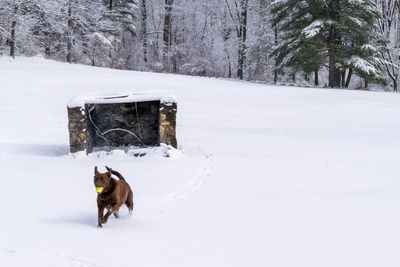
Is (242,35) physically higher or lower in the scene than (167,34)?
lower

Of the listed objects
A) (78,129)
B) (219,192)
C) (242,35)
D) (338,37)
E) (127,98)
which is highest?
(242,35)

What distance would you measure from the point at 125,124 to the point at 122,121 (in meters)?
0.10

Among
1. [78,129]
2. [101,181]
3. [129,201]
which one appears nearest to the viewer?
[101,181]

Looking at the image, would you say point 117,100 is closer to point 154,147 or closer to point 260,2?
point 154,147

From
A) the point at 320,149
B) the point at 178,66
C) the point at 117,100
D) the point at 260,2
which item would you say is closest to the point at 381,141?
the point at 320,149

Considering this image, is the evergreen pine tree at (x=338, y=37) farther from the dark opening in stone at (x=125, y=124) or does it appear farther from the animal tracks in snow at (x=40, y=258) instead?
the animal tracks in snow at (x=40, y=258)

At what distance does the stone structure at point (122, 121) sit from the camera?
8.67 meters

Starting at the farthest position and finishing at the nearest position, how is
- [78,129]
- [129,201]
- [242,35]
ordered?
[242,35] → [78,129] → [129,201]

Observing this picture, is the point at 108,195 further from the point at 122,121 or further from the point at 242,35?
the point at 242,35

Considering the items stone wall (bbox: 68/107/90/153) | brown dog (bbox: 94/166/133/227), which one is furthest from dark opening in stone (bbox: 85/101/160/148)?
brown dog (bbox: 94/166/133/227)

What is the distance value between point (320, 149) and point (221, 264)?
6578 mm

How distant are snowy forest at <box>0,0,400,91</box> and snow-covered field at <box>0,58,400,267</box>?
790 centimetres

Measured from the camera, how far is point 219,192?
645 cm

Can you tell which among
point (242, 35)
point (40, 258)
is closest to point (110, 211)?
point (40, 258)
